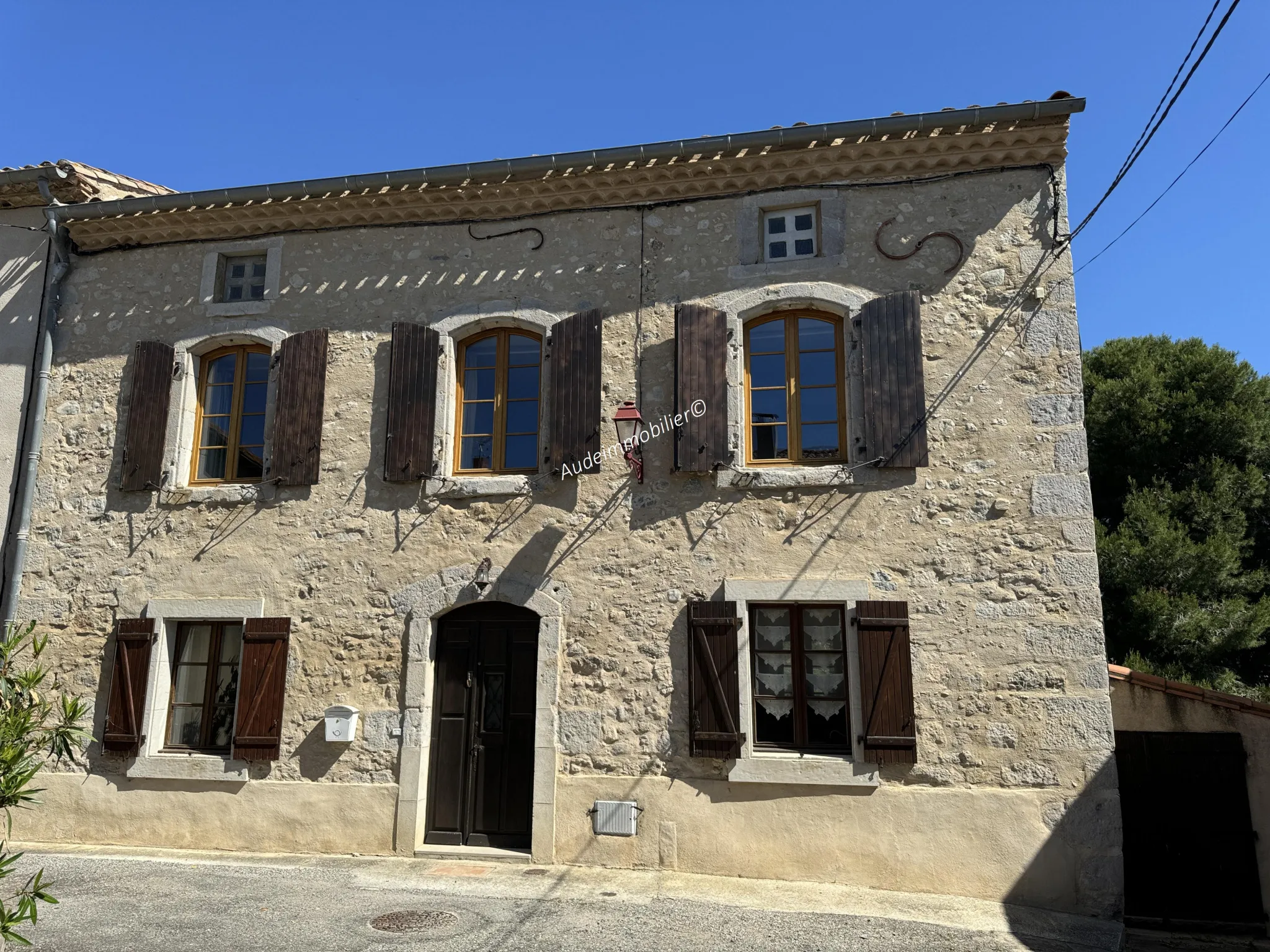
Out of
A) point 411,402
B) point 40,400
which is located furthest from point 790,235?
point 40,400

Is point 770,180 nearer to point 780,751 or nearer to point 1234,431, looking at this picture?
point 780,751

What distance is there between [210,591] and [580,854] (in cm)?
375

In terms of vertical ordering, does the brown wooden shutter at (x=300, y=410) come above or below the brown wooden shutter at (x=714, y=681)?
above

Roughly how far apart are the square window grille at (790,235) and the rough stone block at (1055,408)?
205 centimetres

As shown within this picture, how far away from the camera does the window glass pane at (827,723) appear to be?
633cm

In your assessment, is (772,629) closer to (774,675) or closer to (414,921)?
(774,675)

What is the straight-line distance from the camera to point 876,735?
6090 mm

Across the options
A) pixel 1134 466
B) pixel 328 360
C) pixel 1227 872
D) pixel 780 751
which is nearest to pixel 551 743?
pixel 780 751

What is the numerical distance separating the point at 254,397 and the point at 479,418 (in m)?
2.15

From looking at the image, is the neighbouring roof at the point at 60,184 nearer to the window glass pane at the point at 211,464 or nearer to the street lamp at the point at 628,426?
the window glass pane at the point at 211,464

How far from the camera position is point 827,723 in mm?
6359

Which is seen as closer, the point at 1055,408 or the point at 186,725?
the point at 1055,408

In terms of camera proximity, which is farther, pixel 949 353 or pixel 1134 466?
pixel 1134 466

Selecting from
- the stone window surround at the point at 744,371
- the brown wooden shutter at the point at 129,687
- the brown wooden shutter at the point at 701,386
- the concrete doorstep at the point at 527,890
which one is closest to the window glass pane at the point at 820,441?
the stone window surround at the point at 744,371
